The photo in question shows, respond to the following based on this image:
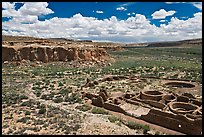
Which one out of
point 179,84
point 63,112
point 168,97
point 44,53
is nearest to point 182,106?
point 168,97

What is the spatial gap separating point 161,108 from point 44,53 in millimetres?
Answer: 33813

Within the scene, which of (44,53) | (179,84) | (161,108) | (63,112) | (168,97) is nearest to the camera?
(63,112)

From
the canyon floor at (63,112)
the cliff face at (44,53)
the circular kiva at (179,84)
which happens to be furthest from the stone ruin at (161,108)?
the cliff face at (44,53)

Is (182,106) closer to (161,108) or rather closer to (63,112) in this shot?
(161,108)

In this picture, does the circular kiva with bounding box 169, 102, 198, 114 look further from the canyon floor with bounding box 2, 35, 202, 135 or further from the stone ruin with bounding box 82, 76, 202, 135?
the canyon floor with bounding box 2, 35, 202, 135

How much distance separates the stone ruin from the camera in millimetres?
15867

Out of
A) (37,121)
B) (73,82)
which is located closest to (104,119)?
(37,121)

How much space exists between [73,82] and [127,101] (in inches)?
457

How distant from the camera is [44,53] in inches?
1972

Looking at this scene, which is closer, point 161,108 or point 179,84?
point 161,108

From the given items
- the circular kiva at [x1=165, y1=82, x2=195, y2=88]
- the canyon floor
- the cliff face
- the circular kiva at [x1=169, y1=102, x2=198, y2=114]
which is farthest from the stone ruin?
the cliff face

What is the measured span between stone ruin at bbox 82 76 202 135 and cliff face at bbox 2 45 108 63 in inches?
1106

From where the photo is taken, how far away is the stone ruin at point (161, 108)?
15.9m

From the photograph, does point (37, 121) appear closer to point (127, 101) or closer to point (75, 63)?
point (127, 101)
